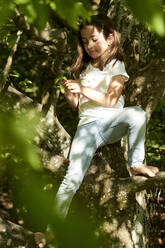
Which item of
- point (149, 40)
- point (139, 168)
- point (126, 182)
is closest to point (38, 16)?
point (139, 168)

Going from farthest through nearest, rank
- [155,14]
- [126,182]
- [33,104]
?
[33,104] < [126,182] < [155,14]

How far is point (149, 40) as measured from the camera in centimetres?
405

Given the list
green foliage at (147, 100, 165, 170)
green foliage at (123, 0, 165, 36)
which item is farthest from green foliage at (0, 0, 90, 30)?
green foliage at (147, 100, 165, 170)

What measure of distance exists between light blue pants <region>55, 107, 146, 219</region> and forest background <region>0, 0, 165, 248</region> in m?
0.20

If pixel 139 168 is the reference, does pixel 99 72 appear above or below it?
above

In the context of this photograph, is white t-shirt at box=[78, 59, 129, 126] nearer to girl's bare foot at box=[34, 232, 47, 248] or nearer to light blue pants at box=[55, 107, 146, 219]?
light blue pants at box=[55, 107, 146, 219]

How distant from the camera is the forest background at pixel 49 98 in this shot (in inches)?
27.8

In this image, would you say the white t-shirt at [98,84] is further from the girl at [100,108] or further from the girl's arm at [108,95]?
the girl's arm at [108,95]

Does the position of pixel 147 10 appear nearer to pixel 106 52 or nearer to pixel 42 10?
pixel 42 10

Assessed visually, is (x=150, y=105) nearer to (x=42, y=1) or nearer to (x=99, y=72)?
(x=99, y=72)

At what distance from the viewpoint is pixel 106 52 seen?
3.20 m

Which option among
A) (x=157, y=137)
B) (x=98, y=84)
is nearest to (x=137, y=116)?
(x=98, y=84)

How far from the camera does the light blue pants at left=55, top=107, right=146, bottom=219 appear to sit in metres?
2.96

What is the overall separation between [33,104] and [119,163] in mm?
996
